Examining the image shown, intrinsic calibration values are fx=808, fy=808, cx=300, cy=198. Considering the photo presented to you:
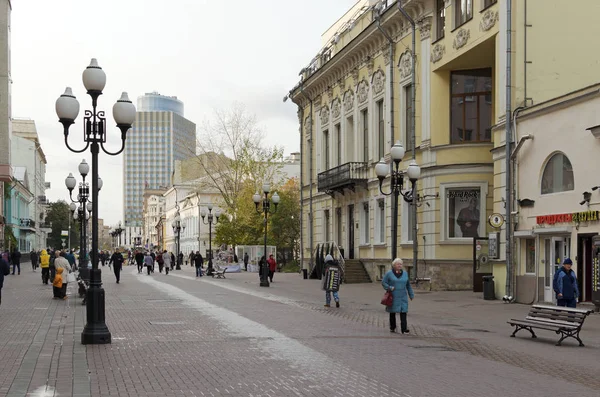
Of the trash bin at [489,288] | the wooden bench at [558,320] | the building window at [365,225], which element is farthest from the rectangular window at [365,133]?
the wooden bench at [558,320]

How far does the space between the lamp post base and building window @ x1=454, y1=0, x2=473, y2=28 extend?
19.3 meters

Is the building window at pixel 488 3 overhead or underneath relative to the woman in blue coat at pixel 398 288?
overhead

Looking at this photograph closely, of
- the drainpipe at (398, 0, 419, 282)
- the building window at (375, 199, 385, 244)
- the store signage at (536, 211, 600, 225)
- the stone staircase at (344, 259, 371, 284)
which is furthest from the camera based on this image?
the stone staircase at (344, 259, 371, 284)

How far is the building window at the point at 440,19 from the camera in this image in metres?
30.9

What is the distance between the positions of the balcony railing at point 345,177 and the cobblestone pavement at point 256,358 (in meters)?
19.0

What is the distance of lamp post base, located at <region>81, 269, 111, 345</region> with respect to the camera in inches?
531

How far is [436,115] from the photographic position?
31.7 meters

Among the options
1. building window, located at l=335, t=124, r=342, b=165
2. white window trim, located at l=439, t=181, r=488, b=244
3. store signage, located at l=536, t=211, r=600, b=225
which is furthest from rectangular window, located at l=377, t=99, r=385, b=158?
store signage, located at l=536, t=211, r=600, b=225

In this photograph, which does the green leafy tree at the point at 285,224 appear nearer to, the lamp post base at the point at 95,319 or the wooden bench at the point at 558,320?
the wooden bench at the point at 558,320

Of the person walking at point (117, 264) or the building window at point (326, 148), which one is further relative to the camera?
the building window at point (326, 148)

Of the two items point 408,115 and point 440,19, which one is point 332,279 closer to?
point 440,19

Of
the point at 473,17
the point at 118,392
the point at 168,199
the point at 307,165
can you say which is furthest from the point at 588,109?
the point at 168,199

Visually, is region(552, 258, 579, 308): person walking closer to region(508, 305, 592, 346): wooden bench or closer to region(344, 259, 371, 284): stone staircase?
region(508, 305, 592, 346): wooden bench

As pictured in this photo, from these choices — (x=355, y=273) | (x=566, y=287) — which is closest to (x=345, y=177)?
(x=355, y=273)
